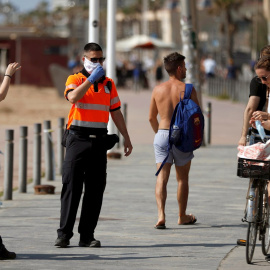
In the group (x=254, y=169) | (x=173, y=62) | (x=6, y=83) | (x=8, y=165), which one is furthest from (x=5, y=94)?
(x=8, y=165)

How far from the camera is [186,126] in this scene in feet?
34.5

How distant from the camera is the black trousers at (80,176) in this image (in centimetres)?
936

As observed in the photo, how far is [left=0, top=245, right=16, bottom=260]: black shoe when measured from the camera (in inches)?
339

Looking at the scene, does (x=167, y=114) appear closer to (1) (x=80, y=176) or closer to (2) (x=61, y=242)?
(1) (x=80, y=176)

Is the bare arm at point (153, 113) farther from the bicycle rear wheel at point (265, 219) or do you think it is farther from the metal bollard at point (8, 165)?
the metal bollard at point (8, 165)

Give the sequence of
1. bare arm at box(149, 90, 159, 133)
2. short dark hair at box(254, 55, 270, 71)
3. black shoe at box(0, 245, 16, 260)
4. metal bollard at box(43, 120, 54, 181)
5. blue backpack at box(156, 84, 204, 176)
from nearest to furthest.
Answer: black shoe at box(0, 245, 16, 260), short dark hair at box(254, 55, 270, 71), blue backpack at box(156, 84, 204, 176), bare arm at box(149, 90, 159, 133), metal bollard at box(43, 120, 54, 181)

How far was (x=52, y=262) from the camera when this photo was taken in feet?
28.3

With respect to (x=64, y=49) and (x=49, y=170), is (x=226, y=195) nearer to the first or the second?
(x=49, y=170)

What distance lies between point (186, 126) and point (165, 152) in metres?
0.39

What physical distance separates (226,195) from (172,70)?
341cm

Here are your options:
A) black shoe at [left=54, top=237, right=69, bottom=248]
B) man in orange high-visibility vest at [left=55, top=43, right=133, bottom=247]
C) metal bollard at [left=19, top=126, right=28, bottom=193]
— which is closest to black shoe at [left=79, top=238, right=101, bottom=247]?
man in orange high-visibility vest at [left=55, top=43, right=133, bottom=247]

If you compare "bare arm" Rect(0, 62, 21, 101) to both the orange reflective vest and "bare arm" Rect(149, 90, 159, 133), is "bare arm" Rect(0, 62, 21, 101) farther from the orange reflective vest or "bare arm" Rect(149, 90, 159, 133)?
"bare arm" Rect(149, 90, 159, 133)

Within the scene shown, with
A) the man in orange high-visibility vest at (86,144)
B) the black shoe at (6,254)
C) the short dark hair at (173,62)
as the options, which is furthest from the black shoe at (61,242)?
the short dark hair at (173,62)

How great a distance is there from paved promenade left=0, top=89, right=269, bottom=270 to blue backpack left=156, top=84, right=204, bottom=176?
34.6 inches
